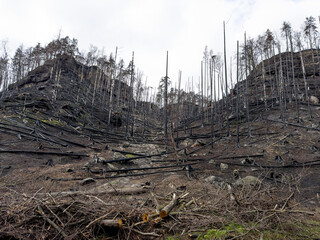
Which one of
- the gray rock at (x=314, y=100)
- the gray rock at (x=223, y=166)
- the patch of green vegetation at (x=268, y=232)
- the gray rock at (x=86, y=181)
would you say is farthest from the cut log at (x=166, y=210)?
the gray rock at (x=314, y=100)

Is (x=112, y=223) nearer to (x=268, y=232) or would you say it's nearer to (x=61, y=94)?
(x=268, y=232)

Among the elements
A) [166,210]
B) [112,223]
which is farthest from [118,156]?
[112,223]

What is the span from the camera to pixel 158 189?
6035mm

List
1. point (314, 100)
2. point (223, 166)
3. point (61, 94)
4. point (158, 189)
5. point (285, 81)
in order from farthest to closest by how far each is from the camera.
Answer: point (61, 94), point (285, 81), point (314, 100), point (223, 166), point (158, 189)

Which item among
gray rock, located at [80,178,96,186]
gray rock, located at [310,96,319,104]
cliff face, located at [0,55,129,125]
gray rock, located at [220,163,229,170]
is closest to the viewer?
gray rock, located at [80,178,96,186]

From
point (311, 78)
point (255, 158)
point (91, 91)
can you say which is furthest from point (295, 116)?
point (91, 91)

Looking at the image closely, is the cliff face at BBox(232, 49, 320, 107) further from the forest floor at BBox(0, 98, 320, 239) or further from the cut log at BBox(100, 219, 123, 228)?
the cut log at BBox(100, 219, 123, 228)

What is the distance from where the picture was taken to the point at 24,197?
3389mm

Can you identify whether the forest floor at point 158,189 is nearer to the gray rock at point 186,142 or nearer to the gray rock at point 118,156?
the gray rock at point 186,142

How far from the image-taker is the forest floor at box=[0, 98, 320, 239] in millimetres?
2990

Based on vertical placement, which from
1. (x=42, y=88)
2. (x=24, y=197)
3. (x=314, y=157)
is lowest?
(x=24, y=197)

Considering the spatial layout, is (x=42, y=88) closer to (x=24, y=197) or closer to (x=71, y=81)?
(x=71, y=81)

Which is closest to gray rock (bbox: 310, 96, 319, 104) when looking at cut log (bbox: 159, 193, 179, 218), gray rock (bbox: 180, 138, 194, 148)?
gray rock (bbox: 180, 138, 194, 148)

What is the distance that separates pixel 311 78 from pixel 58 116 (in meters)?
35.7
